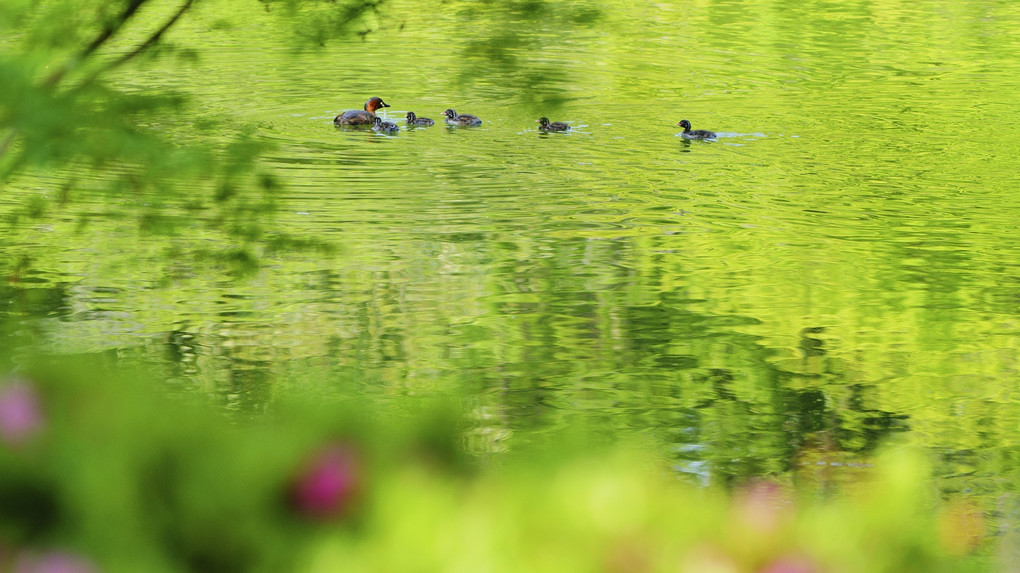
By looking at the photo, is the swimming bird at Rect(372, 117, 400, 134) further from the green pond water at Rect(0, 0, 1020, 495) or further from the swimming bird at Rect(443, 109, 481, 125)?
the swimming bird at Rect(443, 109, 481, 125)

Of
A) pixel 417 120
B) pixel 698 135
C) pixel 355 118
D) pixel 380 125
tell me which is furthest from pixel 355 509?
pixel 417 120

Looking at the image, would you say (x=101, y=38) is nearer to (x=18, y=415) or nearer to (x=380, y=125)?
(x=18, y=415)

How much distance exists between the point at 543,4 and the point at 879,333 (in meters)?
2.68

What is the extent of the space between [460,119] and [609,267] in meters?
4.33

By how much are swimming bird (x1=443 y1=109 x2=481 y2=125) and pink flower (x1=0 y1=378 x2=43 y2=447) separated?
10.2 m

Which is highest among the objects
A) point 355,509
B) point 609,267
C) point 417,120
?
point 355,509

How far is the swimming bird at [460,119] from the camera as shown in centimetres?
1212

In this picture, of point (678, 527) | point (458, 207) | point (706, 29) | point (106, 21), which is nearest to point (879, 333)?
point (458, 207)

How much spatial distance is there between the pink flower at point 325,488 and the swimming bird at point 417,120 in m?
10.6

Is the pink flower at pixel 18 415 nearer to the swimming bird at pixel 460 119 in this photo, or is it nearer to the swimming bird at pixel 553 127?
the swimming bird at pixel 553 127

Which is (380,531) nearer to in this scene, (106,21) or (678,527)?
(678,527)

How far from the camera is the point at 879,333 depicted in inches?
280

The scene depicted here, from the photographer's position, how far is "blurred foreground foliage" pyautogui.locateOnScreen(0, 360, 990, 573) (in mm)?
1774

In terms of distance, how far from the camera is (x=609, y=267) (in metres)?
8.20
